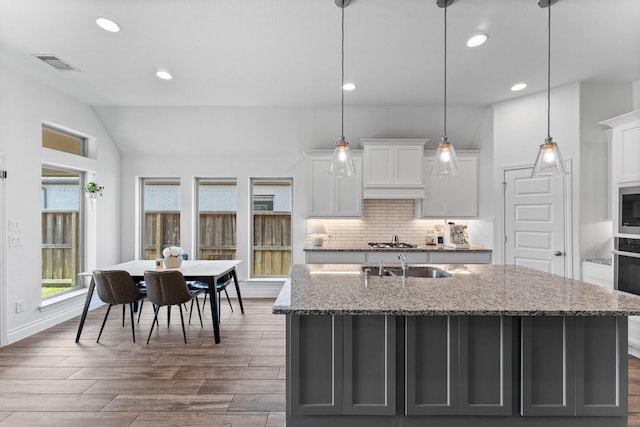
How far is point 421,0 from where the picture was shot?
2.36m

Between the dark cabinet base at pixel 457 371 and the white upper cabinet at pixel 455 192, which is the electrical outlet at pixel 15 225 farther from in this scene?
the white upper cabinet at pixel 455 192

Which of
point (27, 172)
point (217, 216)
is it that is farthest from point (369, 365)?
point (217, 216)

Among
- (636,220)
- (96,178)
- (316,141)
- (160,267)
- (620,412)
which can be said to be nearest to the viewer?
(620,412)

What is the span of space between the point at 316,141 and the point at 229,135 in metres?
1.34

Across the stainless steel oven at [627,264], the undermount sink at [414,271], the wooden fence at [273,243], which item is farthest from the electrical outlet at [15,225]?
the stainless steel oven at [627,264]

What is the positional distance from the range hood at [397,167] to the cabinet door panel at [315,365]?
3.24m

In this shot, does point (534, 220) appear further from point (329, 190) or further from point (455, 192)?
point (329, 190)

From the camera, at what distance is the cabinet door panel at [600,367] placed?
1.84 meters

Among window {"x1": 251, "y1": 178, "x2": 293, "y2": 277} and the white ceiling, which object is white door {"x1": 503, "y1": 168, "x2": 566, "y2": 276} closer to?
the white ceiling

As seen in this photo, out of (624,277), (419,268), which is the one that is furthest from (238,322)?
(624,277)

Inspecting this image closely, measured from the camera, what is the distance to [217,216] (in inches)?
222

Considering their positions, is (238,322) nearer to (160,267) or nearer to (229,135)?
(160,267)

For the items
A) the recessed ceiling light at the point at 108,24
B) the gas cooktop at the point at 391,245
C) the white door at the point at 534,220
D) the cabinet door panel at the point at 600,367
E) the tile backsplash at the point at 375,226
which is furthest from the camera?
the tile backsplash at the point at 375,226

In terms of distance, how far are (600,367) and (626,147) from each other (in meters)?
2.34
